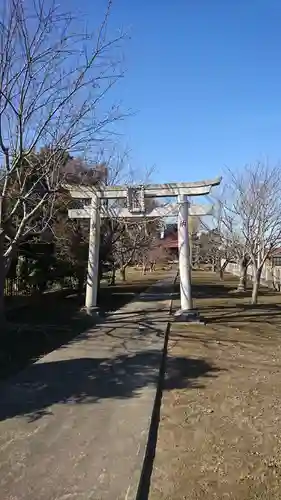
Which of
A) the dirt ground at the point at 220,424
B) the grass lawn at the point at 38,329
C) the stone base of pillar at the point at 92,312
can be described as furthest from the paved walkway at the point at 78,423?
the stone base of pillar at the point at 92,312

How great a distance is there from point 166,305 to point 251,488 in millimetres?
16501

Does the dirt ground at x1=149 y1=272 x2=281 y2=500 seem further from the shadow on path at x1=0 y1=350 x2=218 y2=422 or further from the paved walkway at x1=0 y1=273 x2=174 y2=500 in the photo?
the paved walkway at x1=0 y1=273 x2=174 y2=500

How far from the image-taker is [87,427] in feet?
17.5

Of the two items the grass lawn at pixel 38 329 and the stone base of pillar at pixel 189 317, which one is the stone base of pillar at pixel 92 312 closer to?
the grass lawn at pixel 38 329

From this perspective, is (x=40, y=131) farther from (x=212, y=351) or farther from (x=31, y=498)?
(x=31, y=498)

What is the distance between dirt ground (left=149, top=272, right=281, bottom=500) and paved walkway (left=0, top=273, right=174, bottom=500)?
31 centimetres

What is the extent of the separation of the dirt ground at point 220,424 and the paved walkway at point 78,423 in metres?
0.31

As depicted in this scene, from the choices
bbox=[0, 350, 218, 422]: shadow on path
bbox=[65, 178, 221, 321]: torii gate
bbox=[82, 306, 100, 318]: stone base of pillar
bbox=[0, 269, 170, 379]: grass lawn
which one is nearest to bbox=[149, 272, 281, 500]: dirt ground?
bbox=[0, 350, 218, 422]: shadow on path

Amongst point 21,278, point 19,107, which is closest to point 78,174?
point 21,278

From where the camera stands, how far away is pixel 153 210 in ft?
56.1

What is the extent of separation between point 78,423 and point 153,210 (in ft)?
40.0

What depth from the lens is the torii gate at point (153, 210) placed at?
1595 centimetres

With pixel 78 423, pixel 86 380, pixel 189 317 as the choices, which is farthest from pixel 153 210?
pixel 78 423

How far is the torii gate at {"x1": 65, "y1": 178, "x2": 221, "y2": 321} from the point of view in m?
15.9
